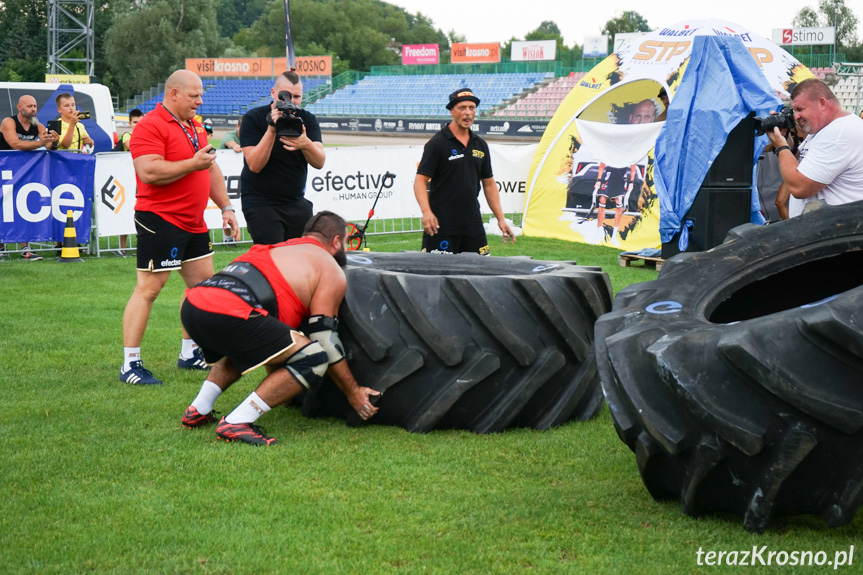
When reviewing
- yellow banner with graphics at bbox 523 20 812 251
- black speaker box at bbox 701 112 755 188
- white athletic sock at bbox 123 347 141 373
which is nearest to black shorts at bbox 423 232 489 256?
white athletic sock at bbox 123 347 141 373

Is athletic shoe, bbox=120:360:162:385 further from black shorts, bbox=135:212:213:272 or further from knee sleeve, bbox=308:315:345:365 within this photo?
knee sleeve, bbox=308:315:345:365

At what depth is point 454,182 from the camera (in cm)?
665

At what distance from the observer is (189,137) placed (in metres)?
5.73

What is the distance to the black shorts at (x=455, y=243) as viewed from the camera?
671 centimetres

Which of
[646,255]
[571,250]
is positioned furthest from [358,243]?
[646,255]

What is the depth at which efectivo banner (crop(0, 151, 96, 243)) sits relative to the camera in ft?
34.2

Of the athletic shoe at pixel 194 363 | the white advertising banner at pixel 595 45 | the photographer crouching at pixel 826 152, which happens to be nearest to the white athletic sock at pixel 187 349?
the athletic shoe at pixel 194 363

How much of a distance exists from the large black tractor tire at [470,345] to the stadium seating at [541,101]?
133 feet

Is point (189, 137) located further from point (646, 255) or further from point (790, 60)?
point (790, 60)

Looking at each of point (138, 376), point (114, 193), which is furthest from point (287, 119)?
point (114, 193)

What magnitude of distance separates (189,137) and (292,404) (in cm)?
197

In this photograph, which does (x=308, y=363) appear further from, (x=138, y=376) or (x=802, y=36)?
(x=802, y=36)

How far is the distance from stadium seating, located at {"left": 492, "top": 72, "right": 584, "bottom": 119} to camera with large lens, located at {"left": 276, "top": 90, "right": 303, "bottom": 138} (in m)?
39.5

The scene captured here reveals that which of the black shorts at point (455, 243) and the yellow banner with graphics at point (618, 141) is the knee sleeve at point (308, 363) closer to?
the black shorts at point (455, 243)
